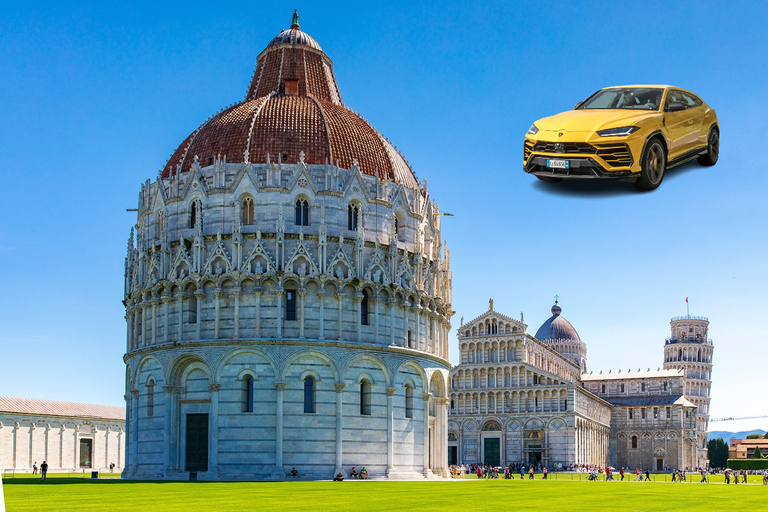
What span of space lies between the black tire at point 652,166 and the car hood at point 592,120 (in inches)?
10.4

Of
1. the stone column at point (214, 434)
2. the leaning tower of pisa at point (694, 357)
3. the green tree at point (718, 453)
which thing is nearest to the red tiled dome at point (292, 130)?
the stone column at point (214, 434)

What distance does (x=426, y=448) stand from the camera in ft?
218

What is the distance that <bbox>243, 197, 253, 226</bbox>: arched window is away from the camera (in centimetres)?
6346

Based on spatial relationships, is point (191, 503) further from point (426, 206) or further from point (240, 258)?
point (426, 206)

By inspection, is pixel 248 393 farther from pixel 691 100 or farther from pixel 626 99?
pixel 691 100

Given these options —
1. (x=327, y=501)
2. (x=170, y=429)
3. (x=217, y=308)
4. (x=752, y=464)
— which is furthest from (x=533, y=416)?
(x=327, y=501)

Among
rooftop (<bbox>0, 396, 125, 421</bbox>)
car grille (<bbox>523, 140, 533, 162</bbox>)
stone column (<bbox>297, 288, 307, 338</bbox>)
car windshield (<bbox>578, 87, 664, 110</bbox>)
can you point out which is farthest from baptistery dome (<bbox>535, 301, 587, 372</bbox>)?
car grille (<bbox>523, 140, 533, 162</bbox>)

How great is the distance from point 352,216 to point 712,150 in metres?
57.2

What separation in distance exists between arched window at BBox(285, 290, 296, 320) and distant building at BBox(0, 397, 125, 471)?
145ft

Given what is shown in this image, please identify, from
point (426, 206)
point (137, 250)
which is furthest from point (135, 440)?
point (426, 206)

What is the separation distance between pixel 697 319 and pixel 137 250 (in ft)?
496

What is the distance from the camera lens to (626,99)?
28.0 feet

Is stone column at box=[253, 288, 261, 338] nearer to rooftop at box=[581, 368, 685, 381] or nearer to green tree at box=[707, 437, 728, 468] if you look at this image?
rooftop at box=[581, 368, 685, 381]

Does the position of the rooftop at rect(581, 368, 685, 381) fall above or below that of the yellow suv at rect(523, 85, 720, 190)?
below
